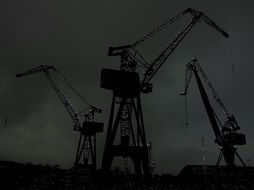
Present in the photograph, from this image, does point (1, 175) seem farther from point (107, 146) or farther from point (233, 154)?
point (233, 154)

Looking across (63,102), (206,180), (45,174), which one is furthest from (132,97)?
(45,174)

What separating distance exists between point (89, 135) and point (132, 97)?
39.3 meters

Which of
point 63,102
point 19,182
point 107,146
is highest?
point 63,102

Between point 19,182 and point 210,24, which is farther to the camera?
point 19,182

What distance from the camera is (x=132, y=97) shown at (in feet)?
168

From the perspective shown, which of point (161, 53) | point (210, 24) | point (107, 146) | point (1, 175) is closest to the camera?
point (107, 146)

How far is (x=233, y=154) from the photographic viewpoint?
73562 mm

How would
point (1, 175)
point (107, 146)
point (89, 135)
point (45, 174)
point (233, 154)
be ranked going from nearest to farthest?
point (107, 146)
point (233, 154)
point (1, 175)
point (89, 135)
point (45, 174)

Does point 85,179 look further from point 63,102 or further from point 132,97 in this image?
point 132,97

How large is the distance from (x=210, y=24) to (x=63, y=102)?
49.9 metres

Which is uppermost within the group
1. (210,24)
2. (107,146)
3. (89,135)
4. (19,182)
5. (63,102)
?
(210,24)

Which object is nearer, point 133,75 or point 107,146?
point 107,146

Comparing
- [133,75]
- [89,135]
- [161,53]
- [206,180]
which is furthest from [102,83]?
[206,180]

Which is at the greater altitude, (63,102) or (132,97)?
(63,102)
